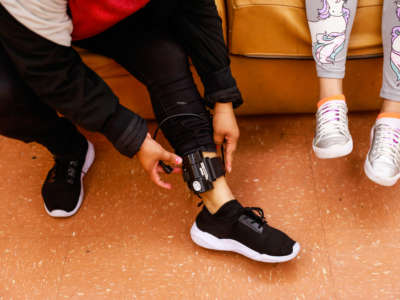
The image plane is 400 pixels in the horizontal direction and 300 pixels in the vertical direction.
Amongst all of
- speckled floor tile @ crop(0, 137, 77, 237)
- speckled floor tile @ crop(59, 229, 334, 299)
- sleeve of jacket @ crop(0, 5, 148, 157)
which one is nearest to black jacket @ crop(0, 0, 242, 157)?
sleeve of jacket @ crop(0, 5, 148, 157)

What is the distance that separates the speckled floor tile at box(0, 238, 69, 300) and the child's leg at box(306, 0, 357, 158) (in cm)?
74

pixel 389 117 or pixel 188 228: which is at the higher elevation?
pixel 389 117

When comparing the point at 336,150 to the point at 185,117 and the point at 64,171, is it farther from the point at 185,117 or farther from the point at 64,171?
the point at 64,171

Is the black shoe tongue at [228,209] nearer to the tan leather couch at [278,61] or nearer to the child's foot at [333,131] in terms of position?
the child's foot at [333,131]

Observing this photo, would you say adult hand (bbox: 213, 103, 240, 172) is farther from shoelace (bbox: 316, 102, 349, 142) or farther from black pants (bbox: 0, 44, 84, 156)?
black pants (bbox: 0, 44, 84, 156)

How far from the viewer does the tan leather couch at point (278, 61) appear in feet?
2.74

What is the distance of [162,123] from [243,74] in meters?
0.32

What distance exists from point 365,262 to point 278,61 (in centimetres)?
56

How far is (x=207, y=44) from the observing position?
0.74 metres

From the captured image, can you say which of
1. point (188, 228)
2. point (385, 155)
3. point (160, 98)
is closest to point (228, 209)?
point (188, 228)

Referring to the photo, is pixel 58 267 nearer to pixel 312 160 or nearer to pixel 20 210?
pixel 20 210

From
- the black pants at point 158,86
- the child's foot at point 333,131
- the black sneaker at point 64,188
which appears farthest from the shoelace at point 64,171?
the child's foot at point 333,131

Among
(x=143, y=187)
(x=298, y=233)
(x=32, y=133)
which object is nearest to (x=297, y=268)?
(x=298, y=233)

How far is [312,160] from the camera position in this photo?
3.39 feet
